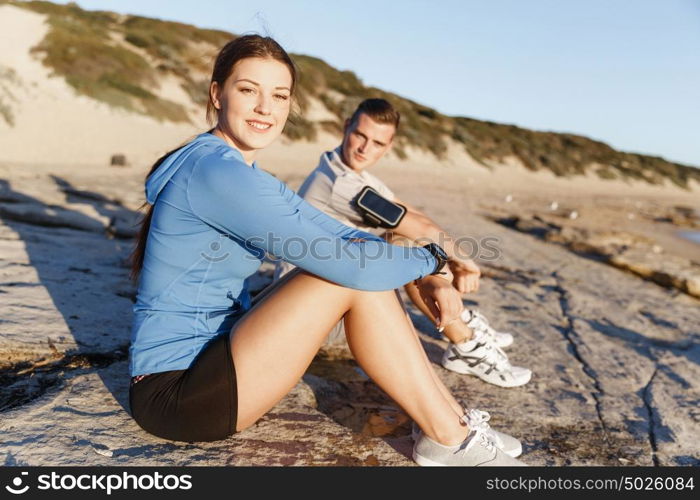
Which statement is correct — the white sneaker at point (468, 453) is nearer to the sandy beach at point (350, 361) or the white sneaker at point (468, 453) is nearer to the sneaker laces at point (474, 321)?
the sandy beach at point (350, 361)

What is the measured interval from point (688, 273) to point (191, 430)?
17.1 feet

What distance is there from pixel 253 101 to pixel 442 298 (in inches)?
39.9

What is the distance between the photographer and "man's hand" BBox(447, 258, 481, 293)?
2521mm

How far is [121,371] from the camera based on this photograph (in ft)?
7.16

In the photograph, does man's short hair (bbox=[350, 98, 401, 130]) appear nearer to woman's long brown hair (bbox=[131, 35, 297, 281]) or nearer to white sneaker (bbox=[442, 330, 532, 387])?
woman's long brown hair (bbox=[131, 35, 297, 281])

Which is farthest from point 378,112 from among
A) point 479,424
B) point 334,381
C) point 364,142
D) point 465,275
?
point 479,424

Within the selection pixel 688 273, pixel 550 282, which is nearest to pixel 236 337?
pixel 550 282

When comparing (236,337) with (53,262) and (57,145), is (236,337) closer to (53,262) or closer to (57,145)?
(53,262)

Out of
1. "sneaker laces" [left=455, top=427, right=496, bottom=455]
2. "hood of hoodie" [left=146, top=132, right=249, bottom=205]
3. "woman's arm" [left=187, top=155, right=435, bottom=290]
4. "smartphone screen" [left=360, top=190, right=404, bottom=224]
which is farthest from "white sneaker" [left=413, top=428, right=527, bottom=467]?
"smartphone screen" [left=360, top=190, right=404, bottom=224]

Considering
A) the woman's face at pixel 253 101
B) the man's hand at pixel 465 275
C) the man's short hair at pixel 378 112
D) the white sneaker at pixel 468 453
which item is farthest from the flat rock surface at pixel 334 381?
the man's short hair at pixel 378 112

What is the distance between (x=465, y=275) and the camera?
2.52 m

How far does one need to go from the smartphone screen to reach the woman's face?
0.93 m

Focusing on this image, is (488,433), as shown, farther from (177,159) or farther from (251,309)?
(177,159)

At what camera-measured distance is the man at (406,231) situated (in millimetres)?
2537
